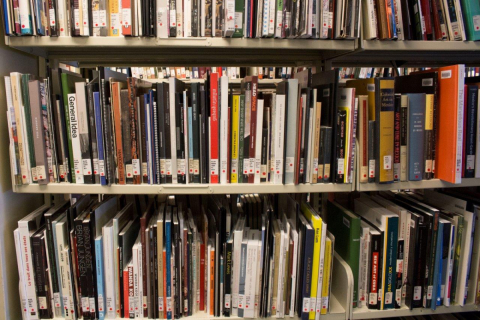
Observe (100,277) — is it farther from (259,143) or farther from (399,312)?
(399,312)

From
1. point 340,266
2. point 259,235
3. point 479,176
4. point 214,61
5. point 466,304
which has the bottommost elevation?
point 466,304

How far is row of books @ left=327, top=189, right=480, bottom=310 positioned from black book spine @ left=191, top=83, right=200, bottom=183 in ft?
1.88

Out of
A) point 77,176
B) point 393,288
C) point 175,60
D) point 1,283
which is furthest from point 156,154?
point 393,288

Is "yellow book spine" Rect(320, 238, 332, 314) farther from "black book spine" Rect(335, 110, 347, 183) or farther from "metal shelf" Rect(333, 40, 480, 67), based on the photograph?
"metal shelf" Rect(333, 40, 480, 67)

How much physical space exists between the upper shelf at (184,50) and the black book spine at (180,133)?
0.18m

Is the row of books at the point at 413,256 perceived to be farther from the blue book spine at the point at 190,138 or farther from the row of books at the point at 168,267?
the blue book spine at the point at 190,138

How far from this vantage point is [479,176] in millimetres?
1170

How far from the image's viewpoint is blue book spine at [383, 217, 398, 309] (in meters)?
1.17

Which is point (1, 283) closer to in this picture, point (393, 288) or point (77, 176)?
point (77, 176)

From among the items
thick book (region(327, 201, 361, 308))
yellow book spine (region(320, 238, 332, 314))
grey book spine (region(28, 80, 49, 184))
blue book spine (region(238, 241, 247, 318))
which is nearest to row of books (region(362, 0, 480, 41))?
thick book (region(327, 201, 361, 308))

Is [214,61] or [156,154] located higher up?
[214,61]

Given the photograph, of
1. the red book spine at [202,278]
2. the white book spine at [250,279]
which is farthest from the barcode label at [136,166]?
the white book spine at [250,279]

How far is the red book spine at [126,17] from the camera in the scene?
1003 millimetres

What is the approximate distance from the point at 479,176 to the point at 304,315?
0.80m
